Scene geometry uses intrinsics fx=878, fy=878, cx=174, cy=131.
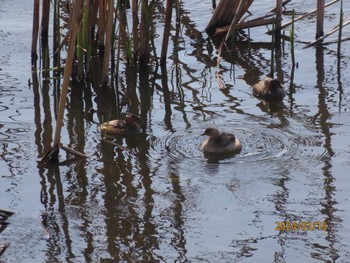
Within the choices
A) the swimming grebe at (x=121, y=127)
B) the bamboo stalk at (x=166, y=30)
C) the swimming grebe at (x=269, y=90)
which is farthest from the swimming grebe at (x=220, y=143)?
the bamboo stalk at (x=166, y=30)

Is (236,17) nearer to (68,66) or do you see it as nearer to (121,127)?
(121,127)

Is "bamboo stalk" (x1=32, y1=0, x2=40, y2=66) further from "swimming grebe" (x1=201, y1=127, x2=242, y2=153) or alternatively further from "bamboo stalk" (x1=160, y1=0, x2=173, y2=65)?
"swimming grebe" (x1=201, y1=127, x2=242, y2=153)

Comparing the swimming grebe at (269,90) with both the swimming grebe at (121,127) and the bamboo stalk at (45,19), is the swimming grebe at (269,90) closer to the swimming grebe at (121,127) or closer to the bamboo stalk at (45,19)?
the swimming grebe at (121,127)

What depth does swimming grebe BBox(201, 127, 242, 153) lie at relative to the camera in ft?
24.6

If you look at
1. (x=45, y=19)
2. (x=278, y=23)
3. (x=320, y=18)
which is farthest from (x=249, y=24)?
(x=45, y=19)

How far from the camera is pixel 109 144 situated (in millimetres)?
7980

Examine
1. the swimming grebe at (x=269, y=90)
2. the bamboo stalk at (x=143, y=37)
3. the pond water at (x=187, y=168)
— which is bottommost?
the pond water at (x=187, y=168)

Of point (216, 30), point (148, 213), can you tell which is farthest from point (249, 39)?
point (148, 213)

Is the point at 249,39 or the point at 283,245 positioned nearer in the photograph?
the point at 283,245

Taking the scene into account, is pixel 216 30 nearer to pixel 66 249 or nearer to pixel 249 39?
pixel 249 39

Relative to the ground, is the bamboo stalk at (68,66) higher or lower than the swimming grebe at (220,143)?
higher

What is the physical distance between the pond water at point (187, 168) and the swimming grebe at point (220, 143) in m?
0.09

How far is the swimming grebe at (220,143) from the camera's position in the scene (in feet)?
24.6

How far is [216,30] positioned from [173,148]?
156 inches
